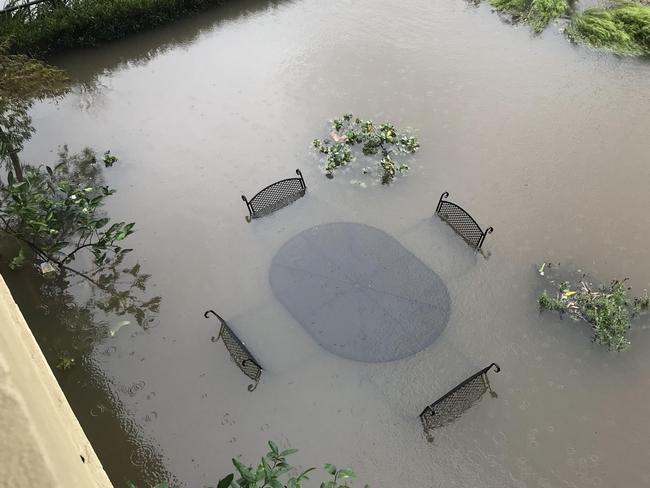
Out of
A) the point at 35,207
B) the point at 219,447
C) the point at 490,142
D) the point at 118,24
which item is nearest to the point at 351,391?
the point at 219,447

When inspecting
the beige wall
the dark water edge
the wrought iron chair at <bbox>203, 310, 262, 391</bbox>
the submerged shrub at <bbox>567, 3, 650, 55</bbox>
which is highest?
the beige wall

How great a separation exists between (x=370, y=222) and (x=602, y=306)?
2656 millimetres

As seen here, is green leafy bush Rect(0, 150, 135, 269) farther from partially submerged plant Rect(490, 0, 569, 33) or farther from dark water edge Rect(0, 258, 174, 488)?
partially submerged plant Rect(490, 0, 569, 33)

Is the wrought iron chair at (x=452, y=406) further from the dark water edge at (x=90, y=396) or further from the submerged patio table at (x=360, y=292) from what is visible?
the dark water edge at (x=90, y=396)

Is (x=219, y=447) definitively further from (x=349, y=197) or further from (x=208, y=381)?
(x=349, y=197)

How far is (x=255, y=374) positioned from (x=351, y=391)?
93cm

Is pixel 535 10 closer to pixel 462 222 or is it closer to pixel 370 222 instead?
pixel 462 222

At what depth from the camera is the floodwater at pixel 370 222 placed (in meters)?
4.88

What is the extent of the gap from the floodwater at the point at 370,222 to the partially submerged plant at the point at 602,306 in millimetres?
126

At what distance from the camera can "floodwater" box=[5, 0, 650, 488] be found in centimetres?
488

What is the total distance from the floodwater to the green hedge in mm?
240

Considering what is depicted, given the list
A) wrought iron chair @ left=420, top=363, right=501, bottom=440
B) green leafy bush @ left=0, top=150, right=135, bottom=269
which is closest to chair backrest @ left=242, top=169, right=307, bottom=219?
green leafy bush @ left=0, top=150, right=135, bottom=269

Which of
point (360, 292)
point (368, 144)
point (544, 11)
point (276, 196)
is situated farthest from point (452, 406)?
point (544, 11)

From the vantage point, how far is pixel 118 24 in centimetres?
909
